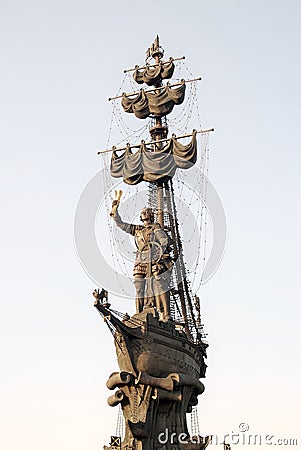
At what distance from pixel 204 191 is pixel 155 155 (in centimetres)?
293

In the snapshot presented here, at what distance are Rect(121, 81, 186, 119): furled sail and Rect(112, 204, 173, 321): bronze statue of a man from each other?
6328 mm

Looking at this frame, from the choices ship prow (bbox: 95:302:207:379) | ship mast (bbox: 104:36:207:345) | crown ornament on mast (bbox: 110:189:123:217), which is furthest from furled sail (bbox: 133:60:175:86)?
ship prow (bbox: 95:302:207:379)

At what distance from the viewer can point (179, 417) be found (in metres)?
32.9

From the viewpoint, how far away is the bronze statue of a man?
113 feet

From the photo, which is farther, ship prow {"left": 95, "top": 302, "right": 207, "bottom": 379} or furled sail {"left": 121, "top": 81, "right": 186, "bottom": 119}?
furled sail {"left": 121, "top": 81, "right": 186, "bottom": 119}

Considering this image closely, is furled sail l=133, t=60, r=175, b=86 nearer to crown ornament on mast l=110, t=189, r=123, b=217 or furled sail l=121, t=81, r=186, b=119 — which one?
furled sail l=121, t=81, r=186, b=119

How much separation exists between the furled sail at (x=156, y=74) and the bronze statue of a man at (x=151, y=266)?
8.42 meters

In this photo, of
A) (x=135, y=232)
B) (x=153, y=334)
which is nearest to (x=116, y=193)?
(x=135, y=232)

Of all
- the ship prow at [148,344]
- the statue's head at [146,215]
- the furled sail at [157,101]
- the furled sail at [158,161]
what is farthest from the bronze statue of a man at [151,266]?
the furled sail at [157,101]

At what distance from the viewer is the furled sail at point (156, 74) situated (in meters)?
41.2

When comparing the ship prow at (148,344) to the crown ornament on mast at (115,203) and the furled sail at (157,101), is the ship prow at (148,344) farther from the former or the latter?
the furled sail at (157,101)

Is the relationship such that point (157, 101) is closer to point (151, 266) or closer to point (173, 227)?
point (173, 227)

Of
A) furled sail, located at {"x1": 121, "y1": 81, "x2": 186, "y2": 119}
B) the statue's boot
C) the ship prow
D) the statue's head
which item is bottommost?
the ship prow

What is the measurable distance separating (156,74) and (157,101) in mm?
2005
